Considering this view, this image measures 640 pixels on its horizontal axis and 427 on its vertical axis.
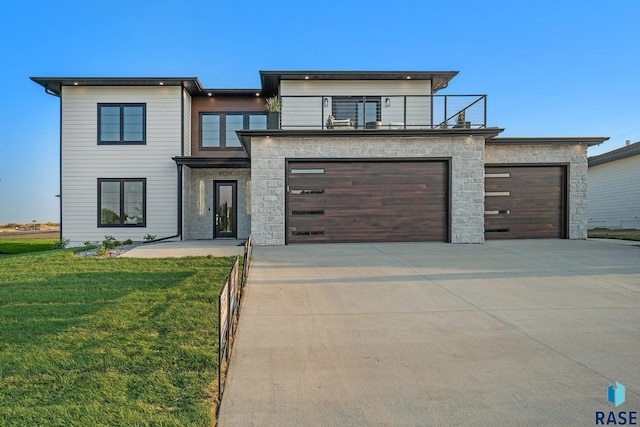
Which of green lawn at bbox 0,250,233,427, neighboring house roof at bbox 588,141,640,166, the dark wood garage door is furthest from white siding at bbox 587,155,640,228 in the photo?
green lawn at bbox 0,250,233,427

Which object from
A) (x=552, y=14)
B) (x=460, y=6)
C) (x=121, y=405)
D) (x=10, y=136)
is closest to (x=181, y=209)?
(x=121, y=405)

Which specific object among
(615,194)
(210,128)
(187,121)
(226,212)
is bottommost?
(226,212)

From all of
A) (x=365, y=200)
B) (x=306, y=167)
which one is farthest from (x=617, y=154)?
(x=306, y=167)

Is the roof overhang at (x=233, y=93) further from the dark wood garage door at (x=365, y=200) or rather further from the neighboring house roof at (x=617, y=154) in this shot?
the neighboring house roof at (x=617, y=154)

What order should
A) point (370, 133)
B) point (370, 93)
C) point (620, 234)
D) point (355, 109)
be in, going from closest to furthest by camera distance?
point (370, 133) → point (355, 109) → point (370, 93) → point (620, 234)

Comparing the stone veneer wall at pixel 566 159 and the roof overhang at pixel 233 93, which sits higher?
the roof overhang at pixel 233 93

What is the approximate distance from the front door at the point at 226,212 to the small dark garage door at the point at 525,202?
9.40 metres

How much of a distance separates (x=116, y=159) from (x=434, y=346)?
1429 centimetres

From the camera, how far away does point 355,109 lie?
13.7 m

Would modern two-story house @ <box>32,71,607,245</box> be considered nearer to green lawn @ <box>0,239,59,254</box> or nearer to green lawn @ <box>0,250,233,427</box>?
green lawn @ <box>0,239,59,254</box>

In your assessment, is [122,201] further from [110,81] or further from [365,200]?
[365,200]

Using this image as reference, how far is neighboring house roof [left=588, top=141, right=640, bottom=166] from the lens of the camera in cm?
1642

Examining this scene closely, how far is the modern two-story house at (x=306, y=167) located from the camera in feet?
35.9

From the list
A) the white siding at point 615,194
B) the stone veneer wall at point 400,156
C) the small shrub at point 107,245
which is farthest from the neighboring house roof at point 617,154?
the small shrub at point 107,245
